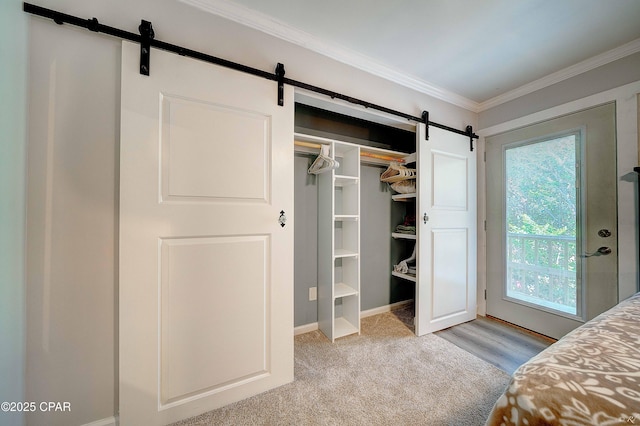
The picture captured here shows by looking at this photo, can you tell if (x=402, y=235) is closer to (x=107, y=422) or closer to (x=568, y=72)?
(x=568, y=72)

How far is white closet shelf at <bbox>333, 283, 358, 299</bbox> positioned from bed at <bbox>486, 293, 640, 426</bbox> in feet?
4.93

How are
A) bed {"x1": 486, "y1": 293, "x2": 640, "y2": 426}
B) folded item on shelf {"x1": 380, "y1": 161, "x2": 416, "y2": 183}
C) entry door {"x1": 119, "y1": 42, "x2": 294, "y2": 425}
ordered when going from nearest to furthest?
bed {"x1": 486, "y1": 293, "x2": 640, "y2": 426} < entry door {"x1": 119, "y1": 42, "x2": 294, "y2": 425} < folded item on shelf {"x1": 380, "y1": 161, "x2": 416, "y2": 183}

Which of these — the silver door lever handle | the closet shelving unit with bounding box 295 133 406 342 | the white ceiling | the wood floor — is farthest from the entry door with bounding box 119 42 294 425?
the silver door lever handle

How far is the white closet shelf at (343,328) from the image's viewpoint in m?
2.08

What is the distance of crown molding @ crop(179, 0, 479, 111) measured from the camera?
1.35 meters

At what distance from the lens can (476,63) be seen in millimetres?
1896

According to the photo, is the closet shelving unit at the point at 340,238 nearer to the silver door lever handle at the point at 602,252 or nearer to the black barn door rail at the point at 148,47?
the black barn door rail at the point at 148,47

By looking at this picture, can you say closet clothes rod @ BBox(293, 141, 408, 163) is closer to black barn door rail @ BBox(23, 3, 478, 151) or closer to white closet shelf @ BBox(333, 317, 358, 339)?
black barn door rail @ BBox(23, 3, 478, 151)

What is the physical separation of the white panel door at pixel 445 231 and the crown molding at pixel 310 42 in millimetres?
415

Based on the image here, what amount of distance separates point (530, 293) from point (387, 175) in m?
1.79

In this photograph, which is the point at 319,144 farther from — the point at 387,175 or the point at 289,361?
the point at 289,361

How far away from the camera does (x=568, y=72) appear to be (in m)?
1.96

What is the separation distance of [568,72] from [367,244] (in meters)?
2.32

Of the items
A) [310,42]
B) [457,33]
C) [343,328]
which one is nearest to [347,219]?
[343,328]
